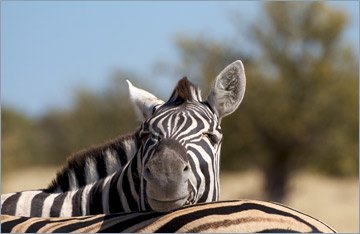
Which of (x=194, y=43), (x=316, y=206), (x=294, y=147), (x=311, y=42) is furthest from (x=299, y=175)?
(x=194, y=43)

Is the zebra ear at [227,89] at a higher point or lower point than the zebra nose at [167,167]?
higher

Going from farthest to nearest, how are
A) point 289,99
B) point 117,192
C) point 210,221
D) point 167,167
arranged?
point 289,99, point 117,192, point 167,167, point 210,221

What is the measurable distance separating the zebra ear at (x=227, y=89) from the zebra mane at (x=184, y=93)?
0.50 ft

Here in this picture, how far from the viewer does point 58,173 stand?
4.73 metres

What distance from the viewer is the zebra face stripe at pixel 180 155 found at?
128 inches

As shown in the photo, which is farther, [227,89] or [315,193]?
[315,193]

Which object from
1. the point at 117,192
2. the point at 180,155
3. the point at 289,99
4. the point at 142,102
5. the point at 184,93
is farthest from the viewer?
the point at 289,99

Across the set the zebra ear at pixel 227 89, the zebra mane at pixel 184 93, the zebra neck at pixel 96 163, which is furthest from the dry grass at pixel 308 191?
the zebra mane at pixel 184 93

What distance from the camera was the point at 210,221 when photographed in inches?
114

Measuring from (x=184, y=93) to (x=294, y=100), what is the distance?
26672 mm

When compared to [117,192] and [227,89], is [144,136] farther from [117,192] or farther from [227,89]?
[227,89]

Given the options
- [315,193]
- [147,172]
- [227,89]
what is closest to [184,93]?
[227,89]

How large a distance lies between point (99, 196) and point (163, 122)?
1.04 m

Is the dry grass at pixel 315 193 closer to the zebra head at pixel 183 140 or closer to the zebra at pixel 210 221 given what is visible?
the zebra head at pixel 183 140
